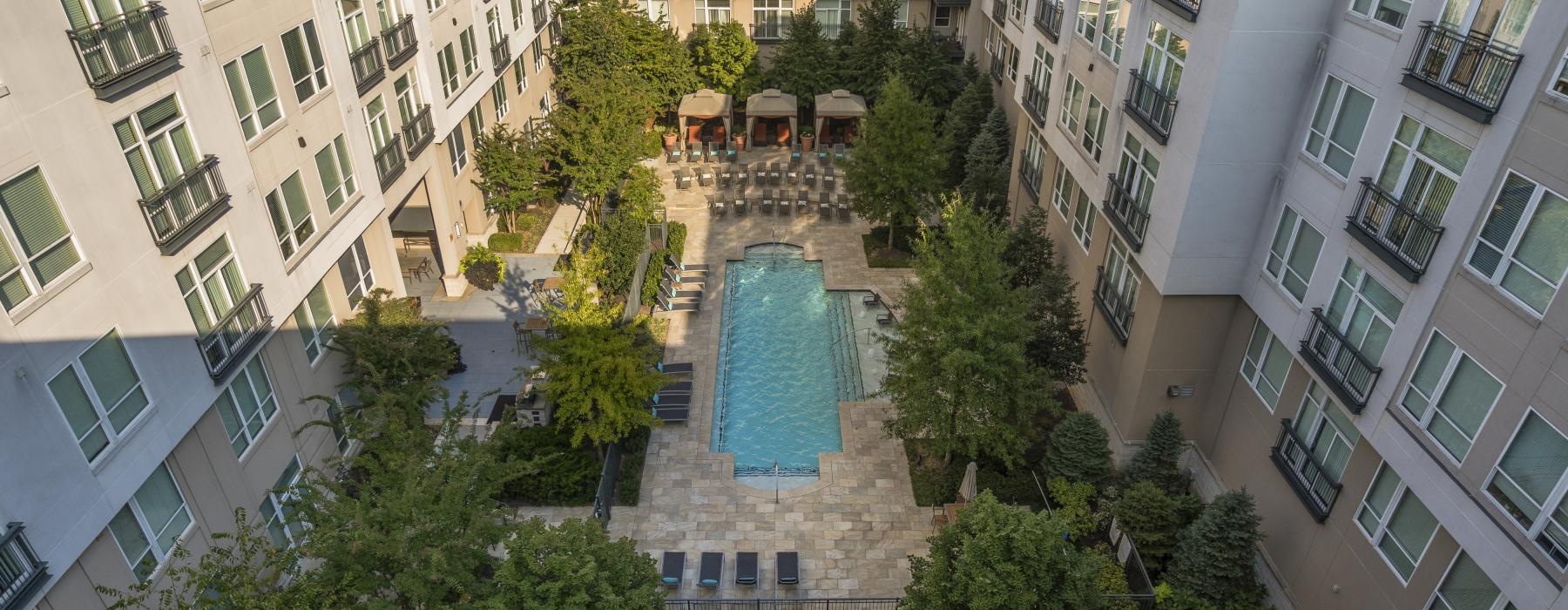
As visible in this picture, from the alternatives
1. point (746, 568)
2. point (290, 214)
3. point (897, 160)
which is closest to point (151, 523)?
point (290, 214)

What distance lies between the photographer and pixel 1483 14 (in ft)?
39.3

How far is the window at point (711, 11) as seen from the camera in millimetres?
43062

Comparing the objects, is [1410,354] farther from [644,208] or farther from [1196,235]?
[644,208]

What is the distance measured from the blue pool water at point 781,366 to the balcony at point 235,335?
1053cm

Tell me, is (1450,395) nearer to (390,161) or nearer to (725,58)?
(390,161)

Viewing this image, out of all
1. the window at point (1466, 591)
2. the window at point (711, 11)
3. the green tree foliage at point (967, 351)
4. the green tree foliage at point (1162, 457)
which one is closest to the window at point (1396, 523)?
the window at point (1466, 591)

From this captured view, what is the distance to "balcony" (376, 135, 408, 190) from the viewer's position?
22391 mm

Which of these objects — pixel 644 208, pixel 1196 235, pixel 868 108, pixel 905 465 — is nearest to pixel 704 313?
pixel 644 208

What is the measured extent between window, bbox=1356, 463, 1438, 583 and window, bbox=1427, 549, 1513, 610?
550 mm

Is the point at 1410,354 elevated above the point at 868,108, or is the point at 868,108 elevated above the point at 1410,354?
the point at 1410,354

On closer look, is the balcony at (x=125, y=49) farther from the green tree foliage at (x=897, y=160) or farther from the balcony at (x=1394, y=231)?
the green tree foliage at (x=897, y=160)

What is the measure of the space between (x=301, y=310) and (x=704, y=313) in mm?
12145

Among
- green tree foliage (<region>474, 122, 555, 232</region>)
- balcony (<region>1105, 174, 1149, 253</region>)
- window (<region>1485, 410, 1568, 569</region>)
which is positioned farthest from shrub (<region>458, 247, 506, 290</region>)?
window (<region>1485, 410, 1568, 569</region>)

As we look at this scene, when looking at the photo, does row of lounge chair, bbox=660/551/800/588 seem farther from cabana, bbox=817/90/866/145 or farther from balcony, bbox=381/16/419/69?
cabana, bbox=817/90/866/145
